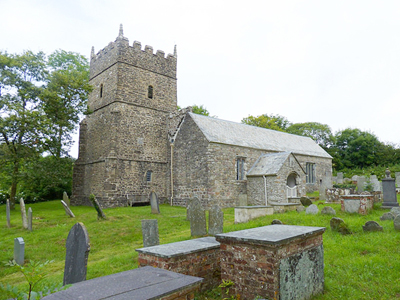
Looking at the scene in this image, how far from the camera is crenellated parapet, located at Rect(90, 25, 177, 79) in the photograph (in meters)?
21.0

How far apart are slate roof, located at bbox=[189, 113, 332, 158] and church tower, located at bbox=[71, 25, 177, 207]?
4.21 metres

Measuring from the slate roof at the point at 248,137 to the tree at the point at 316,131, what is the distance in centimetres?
2002

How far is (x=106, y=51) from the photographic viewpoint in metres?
22.4

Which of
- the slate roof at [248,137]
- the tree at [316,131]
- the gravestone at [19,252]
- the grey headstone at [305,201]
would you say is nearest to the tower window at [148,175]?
the slate roof at [248,137]

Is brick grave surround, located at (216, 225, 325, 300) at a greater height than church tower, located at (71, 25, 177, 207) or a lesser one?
lesser

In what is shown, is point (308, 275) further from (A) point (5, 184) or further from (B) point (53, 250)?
(A) point (5, 184)

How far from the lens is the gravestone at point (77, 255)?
443cm

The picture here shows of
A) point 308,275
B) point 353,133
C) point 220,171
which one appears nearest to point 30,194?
point 220,171

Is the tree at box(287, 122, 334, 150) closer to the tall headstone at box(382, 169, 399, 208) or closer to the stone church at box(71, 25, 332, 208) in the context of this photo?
the stone church at box(71, 25, 332, 208)

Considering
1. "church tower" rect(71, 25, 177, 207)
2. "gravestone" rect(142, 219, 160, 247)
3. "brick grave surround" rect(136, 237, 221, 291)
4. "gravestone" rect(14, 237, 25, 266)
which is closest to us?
"brick grave surround" rect(136, 237, 221, 291)

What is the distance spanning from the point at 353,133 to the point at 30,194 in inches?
1771

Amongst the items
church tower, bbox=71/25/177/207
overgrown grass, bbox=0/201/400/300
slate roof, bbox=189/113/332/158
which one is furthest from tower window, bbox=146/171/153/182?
overgrown grass, bbox=0/201/400/300

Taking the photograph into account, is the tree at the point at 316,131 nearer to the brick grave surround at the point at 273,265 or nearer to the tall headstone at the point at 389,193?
the tall headstone at the point at 389,193

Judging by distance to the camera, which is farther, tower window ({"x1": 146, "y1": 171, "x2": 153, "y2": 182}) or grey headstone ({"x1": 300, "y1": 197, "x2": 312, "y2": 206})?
tower window ({"x1": 146, "y1": 171, "x2": 153, "y2": 182})
